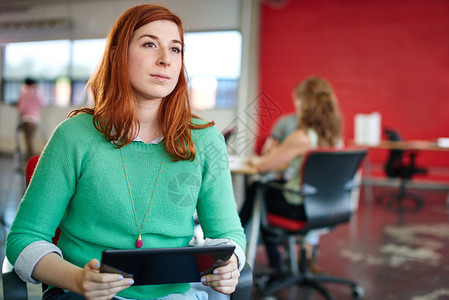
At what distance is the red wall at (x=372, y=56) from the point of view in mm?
6688

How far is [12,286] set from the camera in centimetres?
92

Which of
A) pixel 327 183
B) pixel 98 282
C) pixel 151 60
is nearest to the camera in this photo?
pixel 98 282

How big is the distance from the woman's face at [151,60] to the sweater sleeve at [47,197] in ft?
0.70

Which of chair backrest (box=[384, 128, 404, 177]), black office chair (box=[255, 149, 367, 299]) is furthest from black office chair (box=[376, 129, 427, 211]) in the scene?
black office chair (box=[255, 149, 367, 299])

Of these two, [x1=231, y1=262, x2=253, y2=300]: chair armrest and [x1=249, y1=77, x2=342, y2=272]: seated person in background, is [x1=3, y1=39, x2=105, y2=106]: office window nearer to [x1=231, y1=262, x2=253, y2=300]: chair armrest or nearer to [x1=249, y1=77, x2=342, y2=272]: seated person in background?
[x1=249, y1=77, x2=342, y2=272]: seated person in background

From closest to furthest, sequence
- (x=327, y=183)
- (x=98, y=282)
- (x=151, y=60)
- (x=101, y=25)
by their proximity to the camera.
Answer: (x=98, y=282) < (x=151, y=60) < (x=327, y=183) < (x=101, y=25)

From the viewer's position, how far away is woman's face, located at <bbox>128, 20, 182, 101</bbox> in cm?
101

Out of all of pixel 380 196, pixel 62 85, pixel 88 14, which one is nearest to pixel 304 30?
pixel 380 196

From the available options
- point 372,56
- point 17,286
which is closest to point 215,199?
point 17,286

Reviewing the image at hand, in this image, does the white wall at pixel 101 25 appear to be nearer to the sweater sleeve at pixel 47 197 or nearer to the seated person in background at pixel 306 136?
the seated person in background at pixel 306 136

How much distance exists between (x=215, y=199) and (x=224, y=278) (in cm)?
22

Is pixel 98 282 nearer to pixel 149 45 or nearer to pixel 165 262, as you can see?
pixel 165 262

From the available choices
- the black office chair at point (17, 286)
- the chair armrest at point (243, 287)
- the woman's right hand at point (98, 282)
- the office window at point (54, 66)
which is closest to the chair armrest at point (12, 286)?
the black office chair at point (17, 286)

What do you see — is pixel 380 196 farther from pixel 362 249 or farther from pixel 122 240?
pixel 122 240
